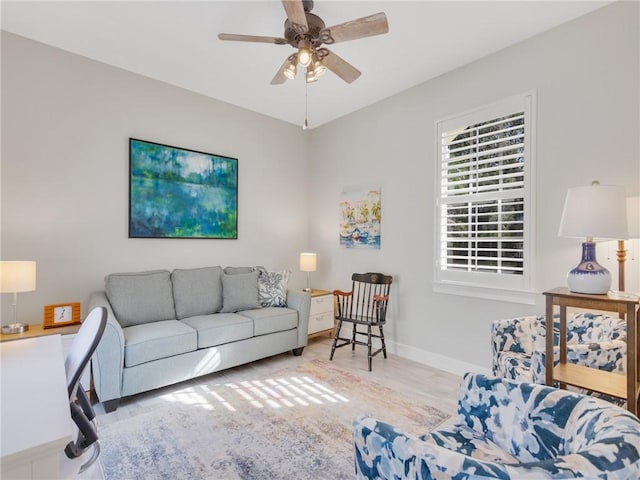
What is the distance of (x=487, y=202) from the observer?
9.67ft

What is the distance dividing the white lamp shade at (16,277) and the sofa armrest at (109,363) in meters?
0.64

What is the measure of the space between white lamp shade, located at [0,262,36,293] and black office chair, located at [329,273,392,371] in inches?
105

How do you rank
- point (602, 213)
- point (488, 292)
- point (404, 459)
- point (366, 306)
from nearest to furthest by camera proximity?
point (404, 459)
point (602, 213)
point (488, 292)
point (366, 306)

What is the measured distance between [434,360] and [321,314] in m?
1.43

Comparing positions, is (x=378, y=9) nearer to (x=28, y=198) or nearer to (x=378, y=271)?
(x=378, y=271)

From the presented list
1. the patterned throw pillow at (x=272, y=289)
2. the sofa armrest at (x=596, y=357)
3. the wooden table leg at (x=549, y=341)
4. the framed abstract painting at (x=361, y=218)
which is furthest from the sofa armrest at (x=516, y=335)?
the patterned throw pillow at (x=272, y=289)

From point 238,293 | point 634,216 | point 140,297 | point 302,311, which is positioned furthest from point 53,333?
point 634,216

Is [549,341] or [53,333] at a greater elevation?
[549,341]

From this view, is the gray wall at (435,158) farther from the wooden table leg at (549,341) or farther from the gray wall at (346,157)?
the wooden table leg at (549,341)

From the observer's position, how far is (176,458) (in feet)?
6.21

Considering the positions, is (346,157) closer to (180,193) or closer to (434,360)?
(180,193)

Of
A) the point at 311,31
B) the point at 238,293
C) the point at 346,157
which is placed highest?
the point at 311,31

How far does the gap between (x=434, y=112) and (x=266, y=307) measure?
2778mm

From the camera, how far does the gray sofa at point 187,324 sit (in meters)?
2.45
